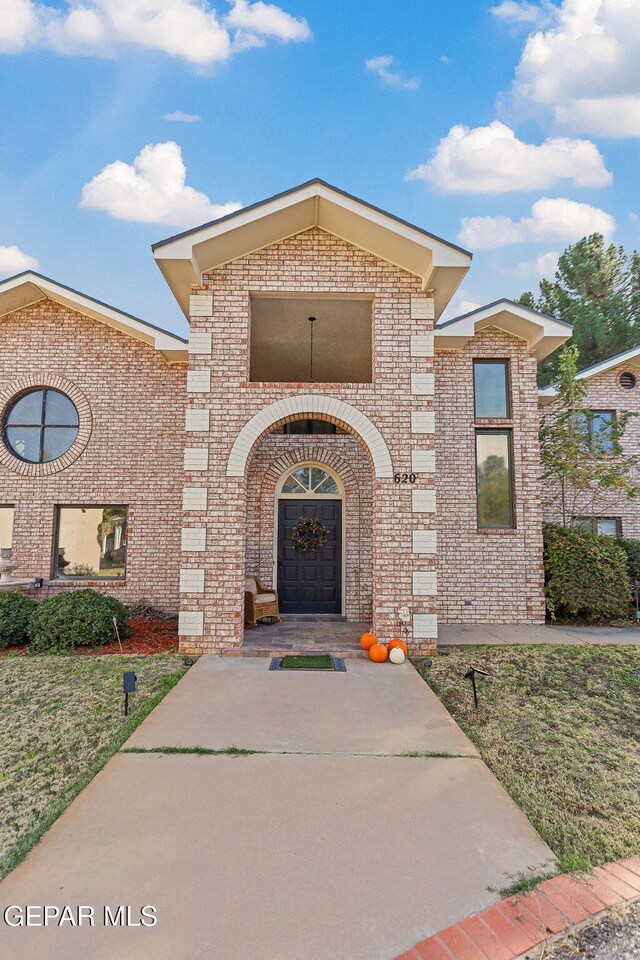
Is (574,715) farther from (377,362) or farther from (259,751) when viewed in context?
(377,362)

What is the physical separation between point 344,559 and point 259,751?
4.74 meters

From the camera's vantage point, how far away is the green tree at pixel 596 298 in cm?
1841

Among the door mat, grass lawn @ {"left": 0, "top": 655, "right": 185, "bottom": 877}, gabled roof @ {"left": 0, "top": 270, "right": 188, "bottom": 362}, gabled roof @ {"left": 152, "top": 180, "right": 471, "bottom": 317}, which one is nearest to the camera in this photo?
grass lawn @ {"left": 0, "top": 655, "right": 185, "bottom": 877}

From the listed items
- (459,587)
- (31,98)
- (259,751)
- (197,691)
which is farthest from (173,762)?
(31,98)

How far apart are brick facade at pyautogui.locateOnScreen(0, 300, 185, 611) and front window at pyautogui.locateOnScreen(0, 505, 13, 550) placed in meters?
0.17

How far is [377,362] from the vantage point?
6.39 m

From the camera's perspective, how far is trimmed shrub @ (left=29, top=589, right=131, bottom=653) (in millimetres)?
6176

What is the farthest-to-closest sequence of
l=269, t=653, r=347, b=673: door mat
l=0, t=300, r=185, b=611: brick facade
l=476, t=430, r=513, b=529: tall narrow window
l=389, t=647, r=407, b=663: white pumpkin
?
l=476, t=430, r=513, b=529: tall narrow window
l=0, t=300, r=185, b=611: brick facade
l=389, t=647, r=407, b=663: white pumpkin
l=269, t=653, r=347, b=673: door mat

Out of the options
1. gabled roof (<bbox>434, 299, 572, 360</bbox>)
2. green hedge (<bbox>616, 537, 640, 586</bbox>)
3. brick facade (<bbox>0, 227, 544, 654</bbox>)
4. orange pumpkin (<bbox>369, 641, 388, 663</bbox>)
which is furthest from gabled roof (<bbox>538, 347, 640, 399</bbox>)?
orange pumpkin (<bbox>369, 641, 388, 663</bbox>)

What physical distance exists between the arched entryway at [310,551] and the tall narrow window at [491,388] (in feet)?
10.1

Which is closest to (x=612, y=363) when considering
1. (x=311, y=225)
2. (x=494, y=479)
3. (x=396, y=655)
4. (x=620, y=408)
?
(x=620, y=408)

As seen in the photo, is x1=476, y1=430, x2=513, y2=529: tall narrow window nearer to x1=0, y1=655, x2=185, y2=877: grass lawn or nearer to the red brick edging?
x1=0, y1=655, x2=185, y2=877: grass lawn

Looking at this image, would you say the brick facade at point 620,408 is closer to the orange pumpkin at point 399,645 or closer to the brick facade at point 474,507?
the brick facade at point 474,507

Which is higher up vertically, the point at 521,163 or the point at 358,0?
the point at 521,163
